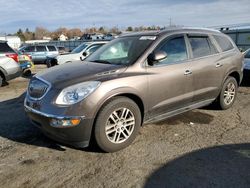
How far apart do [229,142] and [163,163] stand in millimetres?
1302

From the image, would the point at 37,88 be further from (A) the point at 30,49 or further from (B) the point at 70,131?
(A) the point at 30,49

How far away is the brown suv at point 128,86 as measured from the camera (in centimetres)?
362

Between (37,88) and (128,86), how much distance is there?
4.39 ft

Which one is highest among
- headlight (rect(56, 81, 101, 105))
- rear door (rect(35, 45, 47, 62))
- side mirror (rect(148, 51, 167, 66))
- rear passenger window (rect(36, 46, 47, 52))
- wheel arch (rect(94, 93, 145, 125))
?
side mirror (rect(148, 51, 167, 66))

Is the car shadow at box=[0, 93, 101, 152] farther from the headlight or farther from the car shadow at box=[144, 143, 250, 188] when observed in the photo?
the car shadow at box=[144, 143, 250, 188]

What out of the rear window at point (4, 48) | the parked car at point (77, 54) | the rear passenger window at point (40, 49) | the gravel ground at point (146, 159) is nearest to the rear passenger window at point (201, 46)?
the gravel ground at point (146, 159)

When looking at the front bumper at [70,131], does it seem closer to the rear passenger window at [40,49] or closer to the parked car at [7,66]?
the parked car at [7,66]

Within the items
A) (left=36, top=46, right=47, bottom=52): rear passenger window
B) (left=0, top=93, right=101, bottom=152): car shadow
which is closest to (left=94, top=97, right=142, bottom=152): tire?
(left=0, top=93, right=101, bottom=152): car shadow

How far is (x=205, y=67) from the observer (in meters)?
5.08

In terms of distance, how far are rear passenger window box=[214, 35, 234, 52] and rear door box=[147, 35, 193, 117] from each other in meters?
1.19

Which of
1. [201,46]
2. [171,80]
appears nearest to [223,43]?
[201,46]

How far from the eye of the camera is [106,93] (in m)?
3.71

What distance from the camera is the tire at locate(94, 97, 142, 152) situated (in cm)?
375

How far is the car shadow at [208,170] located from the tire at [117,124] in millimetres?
785
